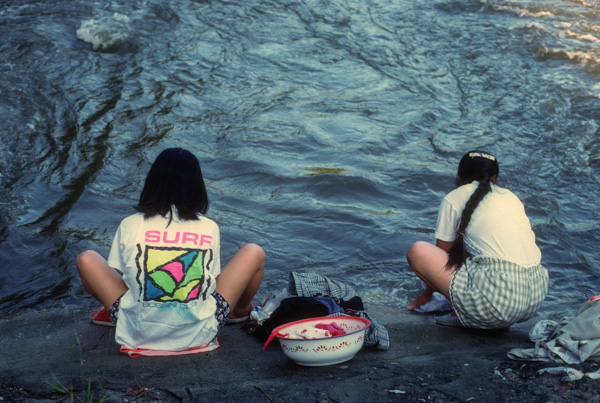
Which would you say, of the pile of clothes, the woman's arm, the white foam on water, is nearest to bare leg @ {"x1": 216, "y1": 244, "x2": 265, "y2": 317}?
the pile of clothes

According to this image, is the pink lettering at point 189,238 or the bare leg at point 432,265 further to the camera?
the bare leg at point 432,265

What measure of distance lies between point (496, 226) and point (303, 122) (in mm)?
5209

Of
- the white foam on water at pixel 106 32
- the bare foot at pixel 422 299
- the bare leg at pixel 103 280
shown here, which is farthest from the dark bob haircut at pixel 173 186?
the white foam on water at pixel 106 32

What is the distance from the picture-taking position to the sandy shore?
3379 mm

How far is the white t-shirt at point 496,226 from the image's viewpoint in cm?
436

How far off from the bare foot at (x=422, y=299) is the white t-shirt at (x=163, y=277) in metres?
1.71

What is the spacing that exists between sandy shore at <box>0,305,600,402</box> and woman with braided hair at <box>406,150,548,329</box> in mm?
227

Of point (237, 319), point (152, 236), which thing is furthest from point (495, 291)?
point (152, 236)

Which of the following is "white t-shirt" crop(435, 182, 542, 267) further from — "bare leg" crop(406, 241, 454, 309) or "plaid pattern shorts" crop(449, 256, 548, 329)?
"bare leg" crop(406, 241, 454, 309)

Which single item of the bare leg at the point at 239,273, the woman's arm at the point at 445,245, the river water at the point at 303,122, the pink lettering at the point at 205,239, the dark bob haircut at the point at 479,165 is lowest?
the river water at the point at 303,122

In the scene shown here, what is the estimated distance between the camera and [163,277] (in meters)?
3.82

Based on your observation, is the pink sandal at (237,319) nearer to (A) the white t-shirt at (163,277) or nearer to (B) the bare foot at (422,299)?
(A) the white t-shirt at (163,277)

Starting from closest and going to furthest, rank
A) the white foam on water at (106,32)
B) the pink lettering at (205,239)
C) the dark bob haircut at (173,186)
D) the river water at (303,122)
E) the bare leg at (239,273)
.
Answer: the dark bob haircut at (173,186) < the pink lettering at (205,239) < the bare leg at (239,273) < the river water at (303,122) < the white foam on water at (106,32)

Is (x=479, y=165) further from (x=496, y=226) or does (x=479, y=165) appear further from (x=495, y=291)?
(x=495, y=291)
